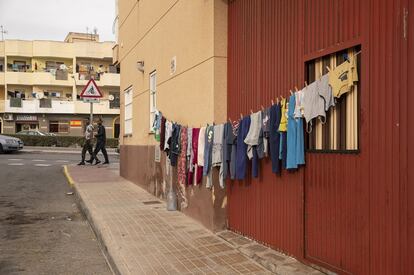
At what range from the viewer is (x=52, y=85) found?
168 ft

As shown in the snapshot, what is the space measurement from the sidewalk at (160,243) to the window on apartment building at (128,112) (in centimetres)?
382

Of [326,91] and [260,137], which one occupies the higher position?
[326,91]

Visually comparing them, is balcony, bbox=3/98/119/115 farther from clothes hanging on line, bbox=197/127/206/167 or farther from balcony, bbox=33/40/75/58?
clothes hanging on line, bbox=197/127/206/167

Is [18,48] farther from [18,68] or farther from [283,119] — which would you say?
[283,119]

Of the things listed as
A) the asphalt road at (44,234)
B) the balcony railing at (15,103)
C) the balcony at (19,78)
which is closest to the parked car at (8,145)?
the asphalt road at (44,234)

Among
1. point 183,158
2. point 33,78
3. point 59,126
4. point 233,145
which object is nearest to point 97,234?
point 183,158

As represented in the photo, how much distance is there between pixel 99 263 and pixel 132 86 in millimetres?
7443

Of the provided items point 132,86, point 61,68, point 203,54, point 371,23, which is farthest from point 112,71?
point 371,23

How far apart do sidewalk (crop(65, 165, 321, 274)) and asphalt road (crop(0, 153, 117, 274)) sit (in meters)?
0.25

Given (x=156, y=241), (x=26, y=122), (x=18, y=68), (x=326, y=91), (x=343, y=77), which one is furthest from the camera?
(x=18, y=68)

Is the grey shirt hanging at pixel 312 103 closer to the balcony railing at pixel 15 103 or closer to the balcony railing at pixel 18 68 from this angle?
the balcony railing at pixel 15 103

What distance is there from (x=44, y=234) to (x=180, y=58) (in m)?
3.69

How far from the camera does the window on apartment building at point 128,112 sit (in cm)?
1318

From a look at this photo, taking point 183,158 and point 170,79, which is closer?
point 183,158
